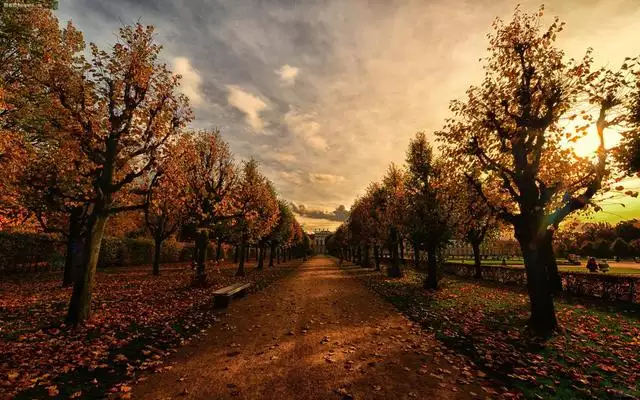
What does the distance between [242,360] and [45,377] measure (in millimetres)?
3926

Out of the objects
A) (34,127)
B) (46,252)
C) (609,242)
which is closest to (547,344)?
(34,127)

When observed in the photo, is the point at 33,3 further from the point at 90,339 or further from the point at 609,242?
the point at 609,242

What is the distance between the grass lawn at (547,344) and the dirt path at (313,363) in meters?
0.89

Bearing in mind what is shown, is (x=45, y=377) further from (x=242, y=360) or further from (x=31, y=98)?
(x=31, y=98)

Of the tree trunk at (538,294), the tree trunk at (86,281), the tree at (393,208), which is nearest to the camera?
the tree trunk at (86,281)

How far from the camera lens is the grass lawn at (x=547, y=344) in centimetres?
650

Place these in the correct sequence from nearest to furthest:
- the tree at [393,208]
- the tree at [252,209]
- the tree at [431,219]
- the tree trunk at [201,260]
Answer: the tree trunk at [201,260], the tree at [431,219], the tree at [252,209], the tree at [393,208]

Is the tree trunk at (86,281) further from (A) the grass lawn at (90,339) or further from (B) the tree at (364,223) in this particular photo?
(B) the tree at (364,223)

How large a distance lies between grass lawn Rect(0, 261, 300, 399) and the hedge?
8.22 meters

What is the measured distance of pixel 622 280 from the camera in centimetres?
1645

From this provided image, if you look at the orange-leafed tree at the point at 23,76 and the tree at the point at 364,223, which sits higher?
the orange-leafed tree at the point at 23,76

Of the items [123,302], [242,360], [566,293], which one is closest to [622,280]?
[566,293]

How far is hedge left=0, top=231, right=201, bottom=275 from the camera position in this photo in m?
22.2

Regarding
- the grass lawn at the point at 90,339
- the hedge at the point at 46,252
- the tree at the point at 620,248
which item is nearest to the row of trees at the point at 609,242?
the tree at the point at 620,248
